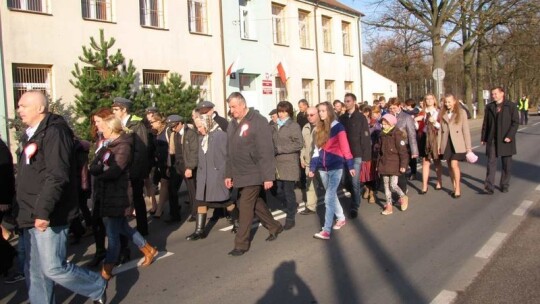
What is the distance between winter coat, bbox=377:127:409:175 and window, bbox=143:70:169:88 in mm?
10930

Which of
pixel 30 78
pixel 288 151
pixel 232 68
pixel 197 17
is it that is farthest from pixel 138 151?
pixel 232 68

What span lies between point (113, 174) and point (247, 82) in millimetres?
17950

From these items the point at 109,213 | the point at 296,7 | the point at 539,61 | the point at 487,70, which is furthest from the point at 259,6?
the point at 487,70

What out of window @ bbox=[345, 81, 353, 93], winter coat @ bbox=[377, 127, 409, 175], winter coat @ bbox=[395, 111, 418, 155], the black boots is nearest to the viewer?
the black boots

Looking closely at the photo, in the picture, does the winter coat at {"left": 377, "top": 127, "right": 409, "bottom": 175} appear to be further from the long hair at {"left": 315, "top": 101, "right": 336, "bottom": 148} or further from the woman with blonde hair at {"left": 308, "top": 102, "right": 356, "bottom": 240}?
the long hair at {"left": 315, "top": 101, "right": 336, "bottom": 148}

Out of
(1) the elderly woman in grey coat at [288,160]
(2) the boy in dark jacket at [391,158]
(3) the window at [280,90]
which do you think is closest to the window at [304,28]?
(3) the window at [280,90]

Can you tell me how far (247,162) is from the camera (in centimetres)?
616

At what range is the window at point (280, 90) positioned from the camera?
80.3ft

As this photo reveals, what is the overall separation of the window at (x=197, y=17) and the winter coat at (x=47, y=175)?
16052 millimetres

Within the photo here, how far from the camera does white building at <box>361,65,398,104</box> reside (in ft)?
106

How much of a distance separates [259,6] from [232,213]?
16.7m

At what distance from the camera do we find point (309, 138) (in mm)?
8727

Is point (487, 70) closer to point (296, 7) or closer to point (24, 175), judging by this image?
point (296, 7)

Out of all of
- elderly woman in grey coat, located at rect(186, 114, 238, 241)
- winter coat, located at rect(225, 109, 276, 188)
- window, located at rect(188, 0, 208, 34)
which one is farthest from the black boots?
window, located at rect(188, 0, 208, 34)
